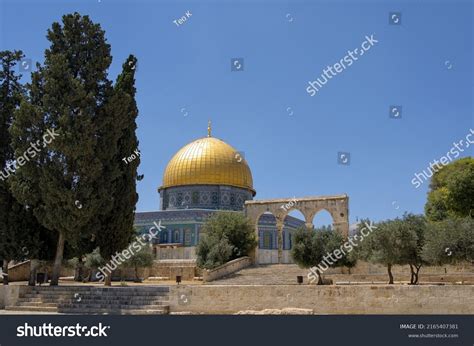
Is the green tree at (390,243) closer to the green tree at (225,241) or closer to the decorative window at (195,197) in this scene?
the green tree at (225,241)

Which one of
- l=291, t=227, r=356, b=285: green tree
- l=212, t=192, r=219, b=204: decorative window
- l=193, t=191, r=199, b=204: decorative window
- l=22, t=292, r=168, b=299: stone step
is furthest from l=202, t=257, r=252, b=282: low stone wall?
l=193, t=191, r=199, b=204: decorative window

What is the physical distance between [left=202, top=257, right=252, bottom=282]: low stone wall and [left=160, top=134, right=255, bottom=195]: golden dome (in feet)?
45.1

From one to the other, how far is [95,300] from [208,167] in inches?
1043

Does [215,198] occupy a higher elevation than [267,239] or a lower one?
higher

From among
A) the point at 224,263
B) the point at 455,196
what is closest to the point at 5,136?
the point at 224,263

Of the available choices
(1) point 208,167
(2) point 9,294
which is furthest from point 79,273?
(1) point 208,167

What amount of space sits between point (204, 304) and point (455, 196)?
1869cm

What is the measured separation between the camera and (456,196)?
28766 mm

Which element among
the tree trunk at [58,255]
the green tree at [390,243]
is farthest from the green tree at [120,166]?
the green tree at [390,243]

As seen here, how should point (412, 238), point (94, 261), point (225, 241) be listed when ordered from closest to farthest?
point (412, 238) < point (94, 261) < point (225, 241)

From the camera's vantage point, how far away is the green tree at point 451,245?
18.1 m

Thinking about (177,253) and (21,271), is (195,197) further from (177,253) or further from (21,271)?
(21,271)

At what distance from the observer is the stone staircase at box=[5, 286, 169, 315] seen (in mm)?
15805
